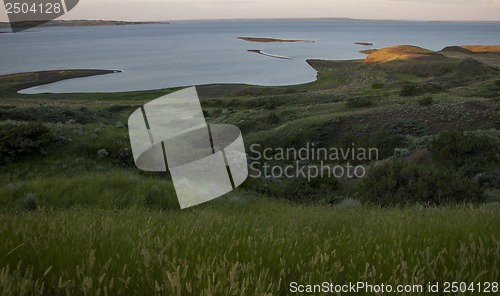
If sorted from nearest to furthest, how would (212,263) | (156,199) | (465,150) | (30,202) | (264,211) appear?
1. (212,263)
2. (264,211)
3. (30,202)
4. (156,199)
5. (465,150)

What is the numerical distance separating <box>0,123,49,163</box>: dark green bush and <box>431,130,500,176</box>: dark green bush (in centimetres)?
1915

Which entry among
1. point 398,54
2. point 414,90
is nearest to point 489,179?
point 414,90

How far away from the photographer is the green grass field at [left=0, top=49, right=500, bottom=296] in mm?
2342

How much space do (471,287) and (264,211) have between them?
6324mm

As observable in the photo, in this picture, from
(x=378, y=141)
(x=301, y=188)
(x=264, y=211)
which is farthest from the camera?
(x=378, y=141)

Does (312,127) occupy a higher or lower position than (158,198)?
lower

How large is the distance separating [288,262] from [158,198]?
8354 mm

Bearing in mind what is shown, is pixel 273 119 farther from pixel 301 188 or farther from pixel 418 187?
pixel 418 187

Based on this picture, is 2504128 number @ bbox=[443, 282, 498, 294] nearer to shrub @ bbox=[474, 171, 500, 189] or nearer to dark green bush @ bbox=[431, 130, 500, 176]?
shrub @ bbox=[474, 171, 500, 189]

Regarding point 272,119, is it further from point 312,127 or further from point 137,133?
point 137,133

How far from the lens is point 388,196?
43.7 feet

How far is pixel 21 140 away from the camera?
16.9m

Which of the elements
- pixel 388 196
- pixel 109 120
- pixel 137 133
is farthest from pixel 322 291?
pixel 109 120

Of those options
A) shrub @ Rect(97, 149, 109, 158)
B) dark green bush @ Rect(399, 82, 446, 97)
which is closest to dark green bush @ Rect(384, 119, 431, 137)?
dark green bush @ Rect(399, 82, 446, 97)
